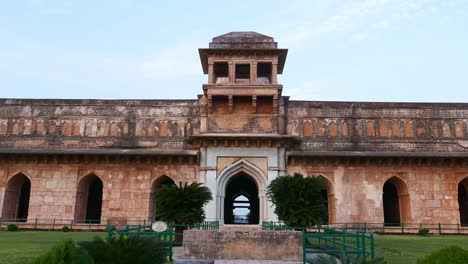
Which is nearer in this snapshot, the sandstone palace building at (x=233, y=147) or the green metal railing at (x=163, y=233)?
the green metal railing at (x=163, y=233)

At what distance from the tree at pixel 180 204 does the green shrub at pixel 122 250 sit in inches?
284

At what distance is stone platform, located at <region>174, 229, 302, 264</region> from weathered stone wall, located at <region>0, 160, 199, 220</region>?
10376 millimetres

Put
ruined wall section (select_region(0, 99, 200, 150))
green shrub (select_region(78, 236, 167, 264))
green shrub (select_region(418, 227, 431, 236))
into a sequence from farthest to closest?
ruined wall section (select_region(0, 99, 200, 150)) → green shrub (select_region(418, 227, 431, 236)) → green shrub (select_region(78, 236, 167, 264))

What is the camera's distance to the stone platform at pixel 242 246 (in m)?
9.84

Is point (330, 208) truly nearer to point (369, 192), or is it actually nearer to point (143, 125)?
point (369, 192)

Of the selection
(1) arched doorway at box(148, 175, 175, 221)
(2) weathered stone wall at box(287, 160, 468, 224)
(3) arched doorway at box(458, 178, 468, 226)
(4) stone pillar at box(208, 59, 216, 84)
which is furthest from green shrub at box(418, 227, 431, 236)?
(1) arched doorway at box(148, 175, 175, 221)

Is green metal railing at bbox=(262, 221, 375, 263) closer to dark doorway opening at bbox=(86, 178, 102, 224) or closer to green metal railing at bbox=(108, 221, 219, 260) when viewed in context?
green metal railing at bbox=(108, 221, 219, 260)

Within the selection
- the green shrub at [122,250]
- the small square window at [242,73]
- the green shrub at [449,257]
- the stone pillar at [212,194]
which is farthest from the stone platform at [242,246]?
the small square window at [242,73]

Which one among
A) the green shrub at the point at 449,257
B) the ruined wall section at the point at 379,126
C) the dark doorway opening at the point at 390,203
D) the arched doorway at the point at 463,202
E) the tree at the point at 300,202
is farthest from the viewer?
the dark doorway opening at the point at 390,203

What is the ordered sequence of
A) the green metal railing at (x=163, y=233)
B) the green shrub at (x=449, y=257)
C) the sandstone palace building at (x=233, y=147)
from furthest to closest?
the sandstone palace building at (x=233, y=147)
the green metal railing at (x=163, y=233)
the green shrub at (x=449, y=257)

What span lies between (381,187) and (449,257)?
16.1 metres

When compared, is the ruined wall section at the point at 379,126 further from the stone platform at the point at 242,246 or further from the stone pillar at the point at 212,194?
the stone platform at the point at 242,246

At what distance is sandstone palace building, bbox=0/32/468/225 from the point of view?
1984 cm

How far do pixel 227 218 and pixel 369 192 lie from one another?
9.24 m
